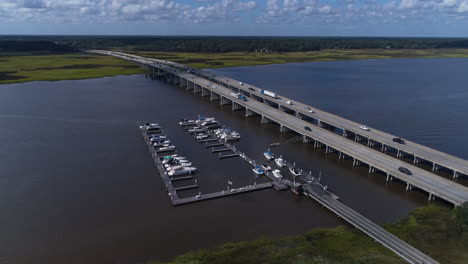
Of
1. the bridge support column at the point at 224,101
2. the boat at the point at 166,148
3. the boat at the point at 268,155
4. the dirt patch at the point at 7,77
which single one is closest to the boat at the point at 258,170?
the boat at the point at 268,155

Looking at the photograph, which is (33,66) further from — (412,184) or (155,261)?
(412,184)

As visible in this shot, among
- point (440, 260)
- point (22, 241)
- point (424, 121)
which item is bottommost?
point (22, 241)

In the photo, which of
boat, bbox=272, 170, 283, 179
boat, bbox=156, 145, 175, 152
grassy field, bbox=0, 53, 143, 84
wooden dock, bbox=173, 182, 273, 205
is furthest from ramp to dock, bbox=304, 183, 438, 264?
grassy field, bbox=0, 53, 143, 84

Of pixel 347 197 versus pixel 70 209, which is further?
pixel 347 197

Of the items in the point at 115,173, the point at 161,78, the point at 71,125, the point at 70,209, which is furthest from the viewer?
the point at 161,78

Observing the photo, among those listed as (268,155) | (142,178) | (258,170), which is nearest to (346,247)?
(258,170)

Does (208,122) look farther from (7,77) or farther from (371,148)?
(7,77)

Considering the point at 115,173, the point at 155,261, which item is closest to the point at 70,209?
the point at 115,173
